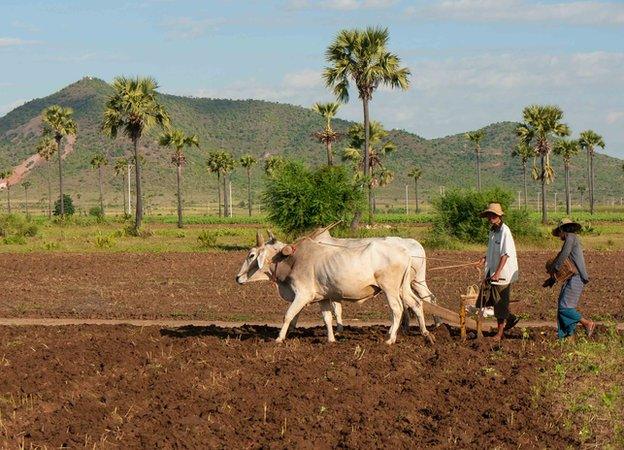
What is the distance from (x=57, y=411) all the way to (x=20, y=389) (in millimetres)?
1462

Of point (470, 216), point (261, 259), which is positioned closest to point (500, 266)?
point (261, 259)

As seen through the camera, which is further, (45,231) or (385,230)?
(45,231)

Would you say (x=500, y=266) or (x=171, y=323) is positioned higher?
(x=500, y=266)

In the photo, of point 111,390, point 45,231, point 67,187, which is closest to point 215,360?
point 111,390

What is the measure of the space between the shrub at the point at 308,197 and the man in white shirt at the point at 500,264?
29.7 m

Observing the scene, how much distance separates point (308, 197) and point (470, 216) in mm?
9475

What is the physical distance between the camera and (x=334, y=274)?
1522 cm

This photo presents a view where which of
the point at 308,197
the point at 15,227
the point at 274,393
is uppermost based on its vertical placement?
the point at 308,197

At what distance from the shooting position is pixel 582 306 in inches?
883

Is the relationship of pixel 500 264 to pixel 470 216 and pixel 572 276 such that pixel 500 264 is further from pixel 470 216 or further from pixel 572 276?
pixel 470 216

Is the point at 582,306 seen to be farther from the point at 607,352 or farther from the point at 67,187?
the point at 67,187

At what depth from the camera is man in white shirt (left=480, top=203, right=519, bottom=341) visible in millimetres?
14742

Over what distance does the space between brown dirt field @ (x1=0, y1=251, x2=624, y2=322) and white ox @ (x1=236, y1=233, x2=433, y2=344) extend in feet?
8.41

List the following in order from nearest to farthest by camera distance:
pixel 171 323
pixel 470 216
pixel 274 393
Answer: pixel 274 393 → pixel 171 323 → pixel 470 216
